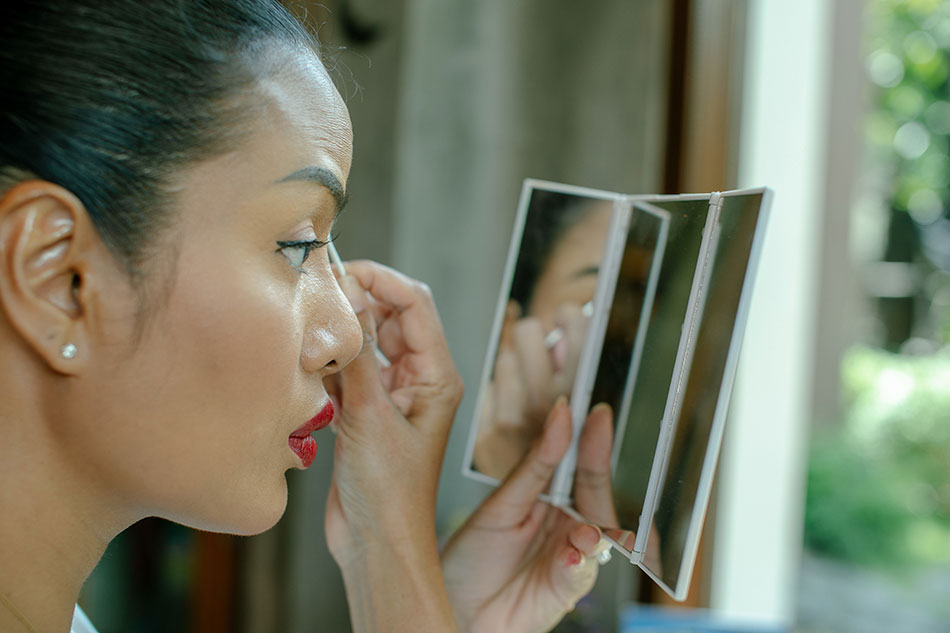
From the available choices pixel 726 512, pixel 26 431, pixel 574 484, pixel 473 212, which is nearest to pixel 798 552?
pixel 726 512

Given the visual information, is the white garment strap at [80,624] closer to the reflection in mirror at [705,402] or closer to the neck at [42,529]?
the neck at [42,529]

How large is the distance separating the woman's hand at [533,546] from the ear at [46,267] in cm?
38

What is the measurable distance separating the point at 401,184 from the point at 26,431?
1.24 m

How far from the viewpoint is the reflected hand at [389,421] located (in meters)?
0.69

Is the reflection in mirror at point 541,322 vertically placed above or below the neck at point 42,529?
above

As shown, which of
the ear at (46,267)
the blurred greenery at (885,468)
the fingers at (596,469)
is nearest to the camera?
the ear at (46,267)

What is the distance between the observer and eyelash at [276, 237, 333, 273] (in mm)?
521

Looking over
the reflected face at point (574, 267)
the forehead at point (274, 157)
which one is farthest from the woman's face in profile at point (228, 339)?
the reflected face at point (574, 267)

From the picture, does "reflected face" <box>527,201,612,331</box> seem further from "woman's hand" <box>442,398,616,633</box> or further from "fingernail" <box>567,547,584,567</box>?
"fingernail" <box>567,547,584,567</box>

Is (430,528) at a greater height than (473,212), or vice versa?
(473,212)

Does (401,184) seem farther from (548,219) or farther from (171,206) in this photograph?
(171,206)

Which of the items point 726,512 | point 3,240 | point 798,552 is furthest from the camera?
point 798,552

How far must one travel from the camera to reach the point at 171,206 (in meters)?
0.48

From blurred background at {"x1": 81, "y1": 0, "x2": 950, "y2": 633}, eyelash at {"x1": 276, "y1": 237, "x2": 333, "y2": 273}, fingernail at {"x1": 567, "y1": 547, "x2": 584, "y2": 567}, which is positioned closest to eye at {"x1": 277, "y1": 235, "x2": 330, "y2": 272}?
eyelash at {"x1": 276, "y1": 237, "x2": 333, "y2": 273}
